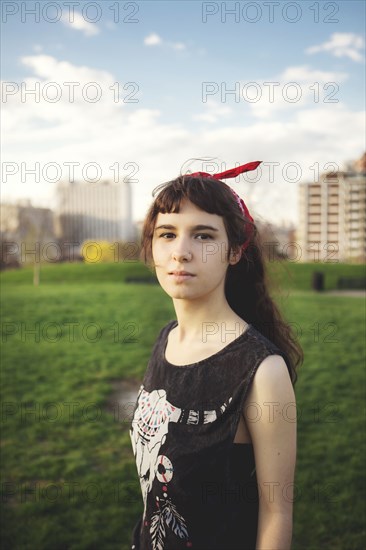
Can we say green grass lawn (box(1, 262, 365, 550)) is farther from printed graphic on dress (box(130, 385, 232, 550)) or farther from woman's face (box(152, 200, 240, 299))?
printed graphic on dress (box(130, 385, 232, 550))

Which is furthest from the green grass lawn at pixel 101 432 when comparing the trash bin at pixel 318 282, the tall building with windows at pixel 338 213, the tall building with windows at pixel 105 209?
the tall building with windows at pixel 105 209

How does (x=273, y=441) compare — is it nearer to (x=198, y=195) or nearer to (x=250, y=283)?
(x=250, y=283)

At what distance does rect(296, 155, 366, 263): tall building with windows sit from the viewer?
53.3 meters

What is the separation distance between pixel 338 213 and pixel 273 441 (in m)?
70.7

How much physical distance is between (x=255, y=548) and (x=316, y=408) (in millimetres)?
4653

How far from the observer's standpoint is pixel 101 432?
16.7 ft

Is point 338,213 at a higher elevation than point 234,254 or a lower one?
higher

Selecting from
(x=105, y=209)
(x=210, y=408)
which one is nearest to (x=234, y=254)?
(x=210, y=408)

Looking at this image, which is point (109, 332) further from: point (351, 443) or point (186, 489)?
point (186, 489)

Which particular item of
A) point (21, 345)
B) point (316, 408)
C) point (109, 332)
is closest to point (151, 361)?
point (316, 408)

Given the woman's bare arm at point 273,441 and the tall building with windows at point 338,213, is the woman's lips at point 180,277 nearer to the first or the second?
the woman's bare arm at point 273,441

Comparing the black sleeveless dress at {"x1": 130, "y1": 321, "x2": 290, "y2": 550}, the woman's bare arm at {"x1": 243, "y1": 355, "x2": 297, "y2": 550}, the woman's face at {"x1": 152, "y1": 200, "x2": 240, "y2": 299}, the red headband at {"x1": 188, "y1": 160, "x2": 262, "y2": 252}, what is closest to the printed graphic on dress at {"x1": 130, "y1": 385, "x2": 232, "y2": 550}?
the black sleeveless dress at {"x1": 130, "y1": 321, "x2": 290, "y2": 550}

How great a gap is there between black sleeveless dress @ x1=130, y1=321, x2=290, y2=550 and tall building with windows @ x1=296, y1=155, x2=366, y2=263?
5280 centimetres

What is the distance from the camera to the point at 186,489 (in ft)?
4.71
